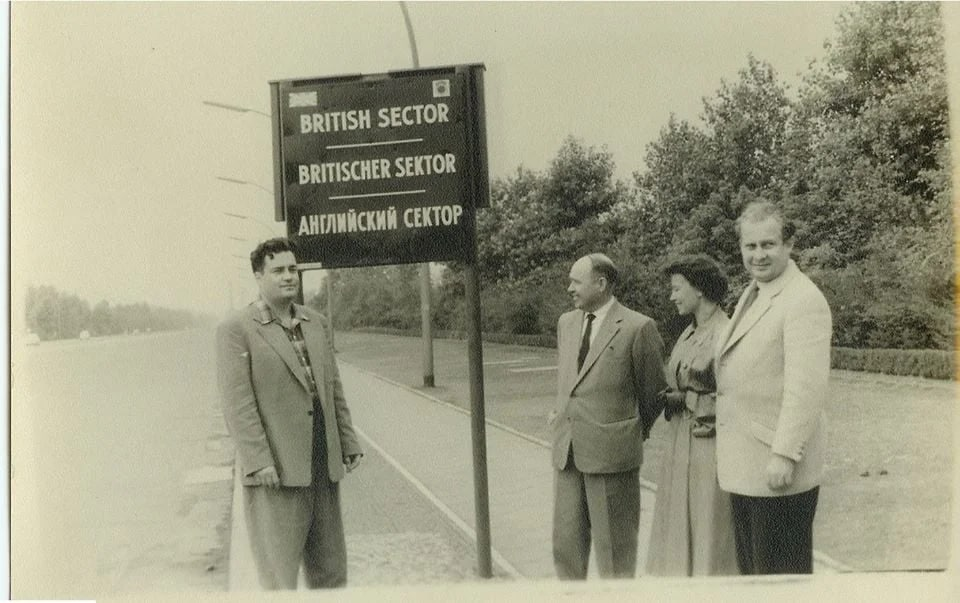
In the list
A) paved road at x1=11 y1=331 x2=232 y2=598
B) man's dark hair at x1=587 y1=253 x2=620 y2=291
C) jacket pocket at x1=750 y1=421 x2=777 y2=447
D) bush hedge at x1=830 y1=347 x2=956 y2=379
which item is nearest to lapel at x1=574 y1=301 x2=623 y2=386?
man's dark hair at x1=587 y1=253 x2=620 y2=291

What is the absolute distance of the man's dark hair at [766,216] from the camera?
337cm

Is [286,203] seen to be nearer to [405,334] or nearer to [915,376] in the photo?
[405,334]

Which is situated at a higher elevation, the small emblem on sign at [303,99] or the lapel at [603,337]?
the small emblem on sign at [303,99]

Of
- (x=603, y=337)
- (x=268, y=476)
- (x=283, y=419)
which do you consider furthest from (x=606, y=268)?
(x=268, y=476)

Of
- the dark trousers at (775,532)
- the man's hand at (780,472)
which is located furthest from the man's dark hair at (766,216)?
the dark trousers at (775,532)

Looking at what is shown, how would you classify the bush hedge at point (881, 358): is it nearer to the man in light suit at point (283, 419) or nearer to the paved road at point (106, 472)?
the man in light suit at point (283, 419)

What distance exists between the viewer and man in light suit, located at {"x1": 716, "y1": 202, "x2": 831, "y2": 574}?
10.2 feet

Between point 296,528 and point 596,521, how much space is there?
3.89 ft

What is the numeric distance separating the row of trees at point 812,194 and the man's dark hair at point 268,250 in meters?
0.25

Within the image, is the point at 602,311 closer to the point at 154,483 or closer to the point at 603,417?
the point at 603,417

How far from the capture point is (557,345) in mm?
3406

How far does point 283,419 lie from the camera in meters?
3.28

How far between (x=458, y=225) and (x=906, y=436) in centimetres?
210

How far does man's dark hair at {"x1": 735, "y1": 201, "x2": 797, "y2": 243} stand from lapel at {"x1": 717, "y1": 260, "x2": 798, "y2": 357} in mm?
238
